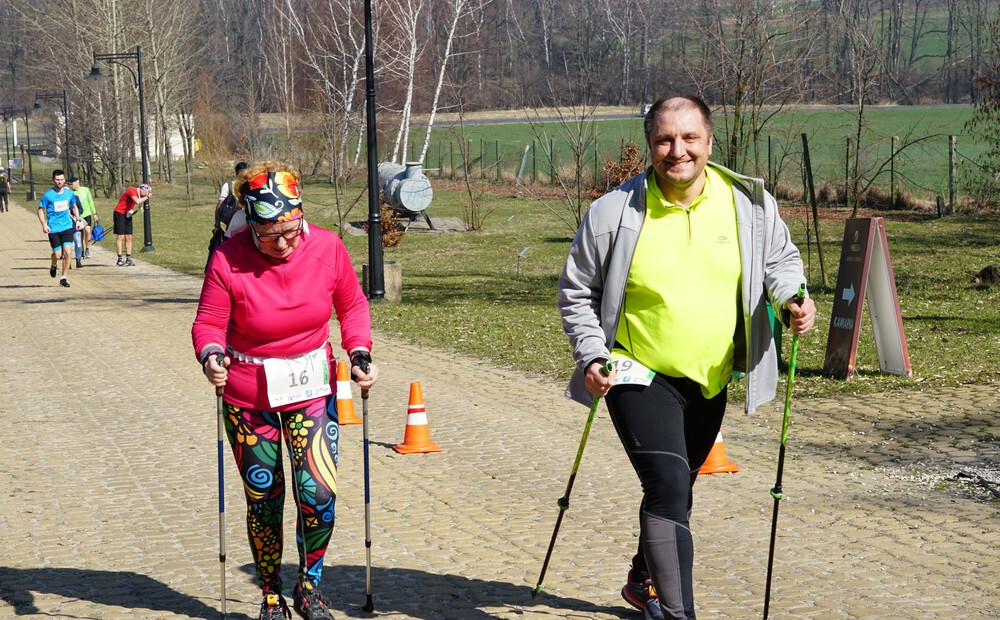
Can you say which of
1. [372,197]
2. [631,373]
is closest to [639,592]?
[631,373]

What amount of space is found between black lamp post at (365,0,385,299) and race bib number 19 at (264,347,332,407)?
12598 millimetres

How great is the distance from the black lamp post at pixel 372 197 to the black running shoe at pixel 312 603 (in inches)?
494

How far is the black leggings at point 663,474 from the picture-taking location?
4250 mm

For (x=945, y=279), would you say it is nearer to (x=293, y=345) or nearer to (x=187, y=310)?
(x=187, y=310)

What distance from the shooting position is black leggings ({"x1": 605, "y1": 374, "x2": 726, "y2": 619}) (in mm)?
4250

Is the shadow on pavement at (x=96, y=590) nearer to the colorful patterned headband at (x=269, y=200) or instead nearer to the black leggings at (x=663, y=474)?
the colorful patterned headband at (x=269, y=200)

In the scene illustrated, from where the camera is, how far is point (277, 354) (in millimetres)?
4809

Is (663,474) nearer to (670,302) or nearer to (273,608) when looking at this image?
(670,302)

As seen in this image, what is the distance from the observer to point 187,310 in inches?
734

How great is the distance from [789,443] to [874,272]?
10.2 ft

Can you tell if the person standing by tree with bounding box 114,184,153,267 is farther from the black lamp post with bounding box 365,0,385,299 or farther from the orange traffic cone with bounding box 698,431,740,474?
the orange traffic cone with bounding box 698,431,740,474

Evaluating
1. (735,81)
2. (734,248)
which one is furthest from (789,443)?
(735,81)

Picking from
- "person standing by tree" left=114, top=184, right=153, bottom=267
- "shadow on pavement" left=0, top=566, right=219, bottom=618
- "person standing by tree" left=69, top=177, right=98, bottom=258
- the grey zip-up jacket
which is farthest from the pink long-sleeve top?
"person standing by tree" left=114, top=184, right=153, bottom=267

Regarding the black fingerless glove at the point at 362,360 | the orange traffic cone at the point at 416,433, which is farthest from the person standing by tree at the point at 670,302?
the orange traffic cone at the point at 416,433
